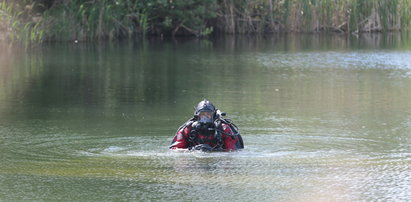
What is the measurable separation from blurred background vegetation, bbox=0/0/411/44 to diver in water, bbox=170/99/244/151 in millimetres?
19061

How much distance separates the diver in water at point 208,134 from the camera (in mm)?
10945

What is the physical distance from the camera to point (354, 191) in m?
9.12

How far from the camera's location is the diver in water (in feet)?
35.9

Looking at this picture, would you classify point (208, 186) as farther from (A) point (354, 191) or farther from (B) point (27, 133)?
(B) point (27, 133)

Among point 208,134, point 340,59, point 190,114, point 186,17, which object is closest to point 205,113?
point 208,134

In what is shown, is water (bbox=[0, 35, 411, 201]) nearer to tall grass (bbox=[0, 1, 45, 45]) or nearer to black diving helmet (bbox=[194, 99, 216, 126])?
black diving helmet (bbox=[194, 99, 216, 126])

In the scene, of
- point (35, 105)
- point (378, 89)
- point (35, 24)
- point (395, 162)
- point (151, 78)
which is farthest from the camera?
point (35, 24)

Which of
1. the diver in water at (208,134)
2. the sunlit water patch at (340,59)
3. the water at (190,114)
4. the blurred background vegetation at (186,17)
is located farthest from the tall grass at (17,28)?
the diver in water at (208,134)

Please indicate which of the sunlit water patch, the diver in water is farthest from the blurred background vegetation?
the diver in water

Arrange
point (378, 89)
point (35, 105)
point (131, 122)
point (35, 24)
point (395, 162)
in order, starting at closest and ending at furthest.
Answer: point (395, 162) → point (131, 122) → point (35, 105) → point (378, 89) → point (35, 24)

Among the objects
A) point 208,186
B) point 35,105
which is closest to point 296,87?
point 35,105

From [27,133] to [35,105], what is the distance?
10.8 feet

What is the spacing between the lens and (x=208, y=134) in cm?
1112

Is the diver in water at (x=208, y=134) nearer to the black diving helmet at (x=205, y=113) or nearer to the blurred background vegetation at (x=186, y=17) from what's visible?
the black diving helmet at (x=205, y=113)
